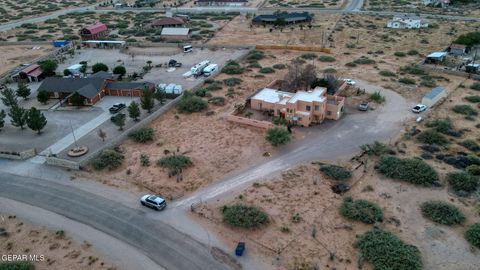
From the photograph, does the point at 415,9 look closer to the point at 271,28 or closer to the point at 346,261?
the point at 271,28

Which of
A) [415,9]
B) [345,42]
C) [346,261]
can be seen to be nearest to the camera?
[346,261]

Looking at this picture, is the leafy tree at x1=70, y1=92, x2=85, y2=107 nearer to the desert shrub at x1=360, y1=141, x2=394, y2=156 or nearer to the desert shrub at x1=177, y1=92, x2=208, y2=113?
the desert shrub at x1=177, y1=92, x2=208, y2=113

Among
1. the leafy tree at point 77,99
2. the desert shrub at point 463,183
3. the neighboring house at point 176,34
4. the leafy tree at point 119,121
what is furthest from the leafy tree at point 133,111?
the neighboring house at point 176,34

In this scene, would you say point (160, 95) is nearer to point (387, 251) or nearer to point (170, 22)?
point (387, 251)

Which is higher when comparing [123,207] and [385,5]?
[385,5]

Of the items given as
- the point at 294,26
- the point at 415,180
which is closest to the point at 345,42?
the point at 294,26

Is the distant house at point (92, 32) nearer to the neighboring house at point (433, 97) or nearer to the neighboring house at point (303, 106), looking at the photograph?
the neighboring house at point (303, 106)

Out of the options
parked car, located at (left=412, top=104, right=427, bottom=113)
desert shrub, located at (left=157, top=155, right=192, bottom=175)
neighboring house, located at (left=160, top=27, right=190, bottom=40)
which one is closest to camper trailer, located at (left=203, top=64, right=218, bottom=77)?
neighboring house, located at (left=160, top=27, right=190, bottom=40)
